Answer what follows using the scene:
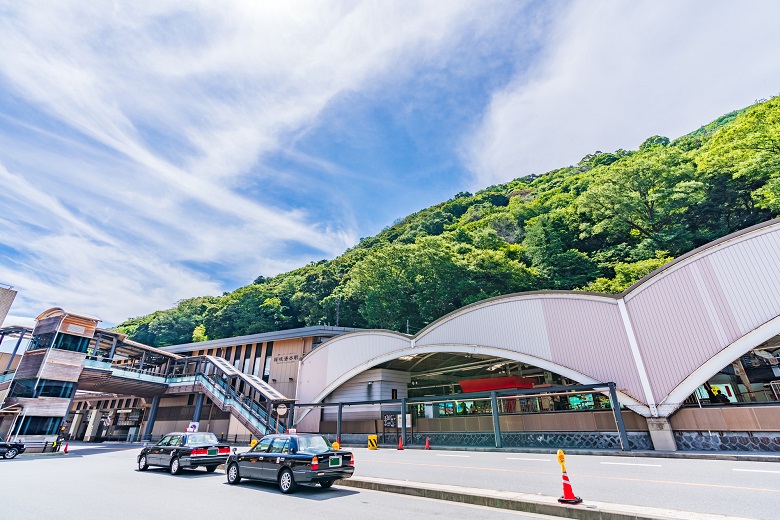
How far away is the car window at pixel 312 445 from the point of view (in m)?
9.81

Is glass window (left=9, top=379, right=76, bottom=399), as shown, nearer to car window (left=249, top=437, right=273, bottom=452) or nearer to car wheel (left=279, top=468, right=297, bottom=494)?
car window (left=249, top=437, right=273, bottom=452)

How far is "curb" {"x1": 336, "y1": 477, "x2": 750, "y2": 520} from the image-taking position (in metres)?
5.89

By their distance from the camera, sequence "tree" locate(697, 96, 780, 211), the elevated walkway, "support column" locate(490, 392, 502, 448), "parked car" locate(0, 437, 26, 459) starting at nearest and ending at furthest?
"support column" locate(490, 392, 502, 448)
"parked car" locate(0, 437, 26, 459)
the elevated walkway
"tree" locate(697, 96, 780, 211)

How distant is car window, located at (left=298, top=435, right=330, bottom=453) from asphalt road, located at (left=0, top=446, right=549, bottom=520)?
3.25 ft

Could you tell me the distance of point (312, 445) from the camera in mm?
9977

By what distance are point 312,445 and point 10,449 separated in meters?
22.1

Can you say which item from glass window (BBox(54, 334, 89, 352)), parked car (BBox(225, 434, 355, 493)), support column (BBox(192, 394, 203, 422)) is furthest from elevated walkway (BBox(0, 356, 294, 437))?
parked car (BBox(225, 434, 355, 493))

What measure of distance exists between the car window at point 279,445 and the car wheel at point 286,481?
0.55 metres

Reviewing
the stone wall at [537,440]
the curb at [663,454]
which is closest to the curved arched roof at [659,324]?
the stone wall at [537,440]

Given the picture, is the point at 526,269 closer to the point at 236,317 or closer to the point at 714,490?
the point at 714,490

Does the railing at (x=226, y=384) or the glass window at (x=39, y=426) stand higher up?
the railing at (x=226, y=384)

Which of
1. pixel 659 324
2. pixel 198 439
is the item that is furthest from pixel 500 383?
pixel 198 439

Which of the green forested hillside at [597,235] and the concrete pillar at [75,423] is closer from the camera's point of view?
the green forested hillside at [597,235]

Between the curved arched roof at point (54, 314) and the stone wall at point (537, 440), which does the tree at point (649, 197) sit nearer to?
the stone wall at point (537, 440)
